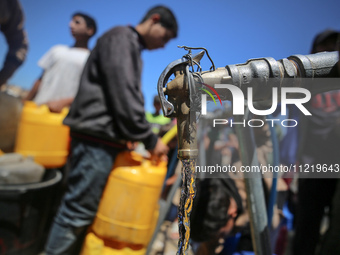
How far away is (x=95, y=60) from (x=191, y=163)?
1.06 metres

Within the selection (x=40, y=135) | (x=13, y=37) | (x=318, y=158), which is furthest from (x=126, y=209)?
(x=13, y=37)

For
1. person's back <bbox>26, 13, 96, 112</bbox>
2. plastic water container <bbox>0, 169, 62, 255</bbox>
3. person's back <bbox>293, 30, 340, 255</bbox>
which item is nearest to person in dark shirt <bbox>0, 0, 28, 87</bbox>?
person's back <bbox>26, 13, 96, 112</bbox>

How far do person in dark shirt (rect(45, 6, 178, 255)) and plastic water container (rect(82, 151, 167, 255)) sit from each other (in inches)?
2.2

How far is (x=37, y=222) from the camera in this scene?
1.60m

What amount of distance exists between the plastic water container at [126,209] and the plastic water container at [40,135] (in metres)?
0.62

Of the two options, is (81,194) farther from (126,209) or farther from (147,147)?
(147,147)

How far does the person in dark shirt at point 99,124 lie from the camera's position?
4.10 ft

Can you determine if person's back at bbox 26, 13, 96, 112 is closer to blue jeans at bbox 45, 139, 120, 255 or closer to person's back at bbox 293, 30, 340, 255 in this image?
blue jeans at bbox 45, 139, 120, 255

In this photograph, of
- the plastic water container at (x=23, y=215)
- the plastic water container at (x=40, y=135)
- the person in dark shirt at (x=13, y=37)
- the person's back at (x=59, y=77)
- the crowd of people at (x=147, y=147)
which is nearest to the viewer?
A: the crowd of people at (x=147, y=147)

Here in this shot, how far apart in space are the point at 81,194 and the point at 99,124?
1.20ft

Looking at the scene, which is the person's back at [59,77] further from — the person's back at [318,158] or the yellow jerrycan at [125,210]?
the person's back at [318,158]

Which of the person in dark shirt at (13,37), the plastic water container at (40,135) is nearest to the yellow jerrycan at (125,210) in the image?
the plastic water container at (40,135)

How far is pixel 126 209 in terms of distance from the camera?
1253 mm

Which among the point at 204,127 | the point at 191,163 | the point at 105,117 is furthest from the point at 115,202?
the point at 191,163
